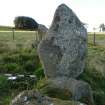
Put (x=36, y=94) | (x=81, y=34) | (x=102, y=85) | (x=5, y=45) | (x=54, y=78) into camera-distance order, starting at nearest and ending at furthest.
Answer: (x=36, y=94)
(x=54, y=78)
(x=81, y=34)
(x=102, y=85)
(x=5, y=45)

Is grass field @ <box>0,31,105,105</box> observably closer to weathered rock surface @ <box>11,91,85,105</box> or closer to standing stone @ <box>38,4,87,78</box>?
standing stone @ <box>38,4,87,78</box>

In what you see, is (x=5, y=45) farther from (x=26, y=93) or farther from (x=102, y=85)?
(x=26, y=93)

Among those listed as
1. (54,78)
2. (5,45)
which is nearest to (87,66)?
(54,78)

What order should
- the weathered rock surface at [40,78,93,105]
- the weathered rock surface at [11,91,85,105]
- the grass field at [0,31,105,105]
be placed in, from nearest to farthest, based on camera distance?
1. the weathered rock surface at [11,91,85,105]
2. the weathered rock surface at [40,78,93,105]
3. the grass field at [0,31,105,105]

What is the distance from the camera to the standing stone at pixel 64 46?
1284 centimetres

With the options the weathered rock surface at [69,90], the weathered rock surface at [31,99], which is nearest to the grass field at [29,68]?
the weathered rock surface at [69,90]

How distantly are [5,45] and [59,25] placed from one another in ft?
22.2

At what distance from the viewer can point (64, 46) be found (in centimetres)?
1298

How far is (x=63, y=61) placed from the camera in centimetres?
1282

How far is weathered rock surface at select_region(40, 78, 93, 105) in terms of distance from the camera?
1115 centimetres

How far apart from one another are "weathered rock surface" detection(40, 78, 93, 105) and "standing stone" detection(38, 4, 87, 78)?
1121 mm

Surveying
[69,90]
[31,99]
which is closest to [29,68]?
[69,90]

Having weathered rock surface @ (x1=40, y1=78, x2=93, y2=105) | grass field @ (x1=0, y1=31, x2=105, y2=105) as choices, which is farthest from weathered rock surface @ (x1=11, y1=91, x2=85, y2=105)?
grass field @ (x1=0, y1=31, x2=105, y2=105)

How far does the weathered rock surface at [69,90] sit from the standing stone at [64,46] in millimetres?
1121
